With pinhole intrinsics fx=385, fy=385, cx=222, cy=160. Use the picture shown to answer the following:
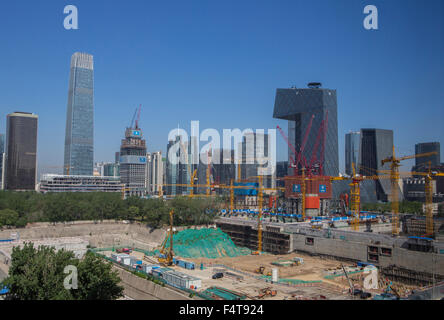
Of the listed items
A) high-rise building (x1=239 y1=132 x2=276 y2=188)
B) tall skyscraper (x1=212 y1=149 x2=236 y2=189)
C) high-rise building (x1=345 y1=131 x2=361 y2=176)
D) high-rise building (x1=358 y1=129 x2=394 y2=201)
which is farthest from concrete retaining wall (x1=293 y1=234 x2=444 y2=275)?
high-rise building (x1=345 y1=131 x2=361 y2=176)

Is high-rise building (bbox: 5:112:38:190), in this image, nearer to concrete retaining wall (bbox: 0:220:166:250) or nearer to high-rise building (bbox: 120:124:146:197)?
high-rise building (bbox: 120:124:146:197)

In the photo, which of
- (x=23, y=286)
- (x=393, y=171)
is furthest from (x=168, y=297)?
(x=393, y=171)

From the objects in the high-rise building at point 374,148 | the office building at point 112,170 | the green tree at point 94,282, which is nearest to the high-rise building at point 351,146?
the high-rise building at point 374,148

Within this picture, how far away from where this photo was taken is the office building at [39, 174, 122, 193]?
258ft

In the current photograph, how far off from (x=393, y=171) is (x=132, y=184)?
232ft

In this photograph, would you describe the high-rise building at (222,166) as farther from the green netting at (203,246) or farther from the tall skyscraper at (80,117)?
the green netting at (203,246)

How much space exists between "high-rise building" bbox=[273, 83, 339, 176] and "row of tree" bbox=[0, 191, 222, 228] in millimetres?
39918

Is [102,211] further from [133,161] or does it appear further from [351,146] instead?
[351,146]

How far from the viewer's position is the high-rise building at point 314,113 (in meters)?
81.8

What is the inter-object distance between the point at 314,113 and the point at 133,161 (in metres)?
46.3

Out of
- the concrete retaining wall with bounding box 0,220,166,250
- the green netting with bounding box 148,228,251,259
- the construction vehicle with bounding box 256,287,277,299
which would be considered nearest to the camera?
the construction vehicle with bounding box 256,287,277,299

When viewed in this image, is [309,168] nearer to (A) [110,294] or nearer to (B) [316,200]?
(B) [316,200]

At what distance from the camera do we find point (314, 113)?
82.6m

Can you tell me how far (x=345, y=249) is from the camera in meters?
29.1
